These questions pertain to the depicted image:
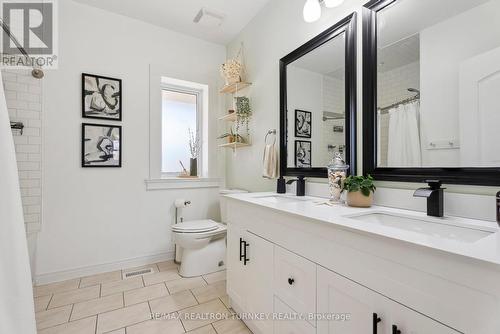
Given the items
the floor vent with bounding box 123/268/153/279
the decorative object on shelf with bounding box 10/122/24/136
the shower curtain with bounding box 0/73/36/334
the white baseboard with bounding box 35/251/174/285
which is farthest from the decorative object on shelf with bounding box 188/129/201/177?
the shower curtain with bounding box 0/73/36/334

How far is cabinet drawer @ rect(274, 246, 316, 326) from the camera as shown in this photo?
103cm

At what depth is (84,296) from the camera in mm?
1883

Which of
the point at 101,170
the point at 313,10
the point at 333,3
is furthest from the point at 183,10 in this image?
the point at 101,170

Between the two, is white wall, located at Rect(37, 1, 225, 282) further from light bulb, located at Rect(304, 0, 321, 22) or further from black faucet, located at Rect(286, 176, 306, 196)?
light bulb, located at Rect(304, 0, 321, 22)

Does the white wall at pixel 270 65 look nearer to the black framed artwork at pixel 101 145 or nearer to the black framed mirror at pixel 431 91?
the black framed mirror at pixel 431 91

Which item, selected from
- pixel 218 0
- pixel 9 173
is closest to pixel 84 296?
pixel 9 173

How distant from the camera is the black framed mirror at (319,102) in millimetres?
1474

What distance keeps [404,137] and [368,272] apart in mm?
775

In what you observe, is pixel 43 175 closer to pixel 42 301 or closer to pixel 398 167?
pixel 42 301

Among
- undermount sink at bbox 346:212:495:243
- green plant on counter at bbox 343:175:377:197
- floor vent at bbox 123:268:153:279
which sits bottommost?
floor vent at bbox 123:268:153:279

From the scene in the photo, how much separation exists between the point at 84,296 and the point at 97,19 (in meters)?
2.46

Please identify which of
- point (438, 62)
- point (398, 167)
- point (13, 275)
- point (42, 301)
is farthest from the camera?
point (42, 301)

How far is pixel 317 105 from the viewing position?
1733mm

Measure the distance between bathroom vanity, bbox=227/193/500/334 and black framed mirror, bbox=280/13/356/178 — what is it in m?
0.56
